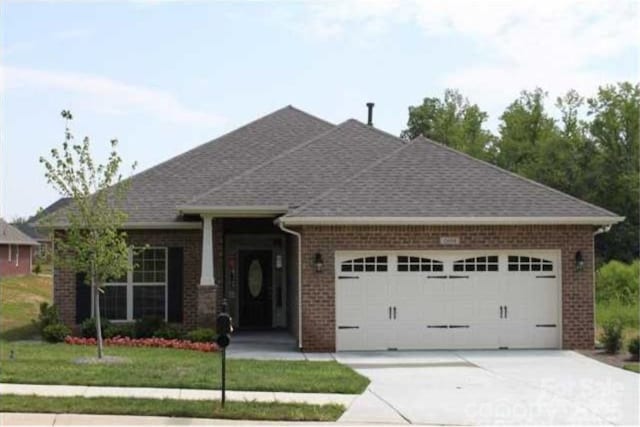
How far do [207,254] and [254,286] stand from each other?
4.14 metres

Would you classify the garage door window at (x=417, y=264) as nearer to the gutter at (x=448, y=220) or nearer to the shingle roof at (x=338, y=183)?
the gutter at (x=448, y=220)

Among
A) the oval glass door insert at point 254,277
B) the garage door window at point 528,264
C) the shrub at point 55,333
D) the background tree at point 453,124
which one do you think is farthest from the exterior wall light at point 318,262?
the background tree at point 453,124

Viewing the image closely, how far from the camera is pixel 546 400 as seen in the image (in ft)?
41.0

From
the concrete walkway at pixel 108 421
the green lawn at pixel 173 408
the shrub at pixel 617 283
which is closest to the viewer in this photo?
the concrete walkway at pixel 108 421

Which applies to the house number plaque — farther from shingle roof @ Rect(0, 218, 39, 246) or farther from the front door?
shingle roof @ Rect(0, 218, 39, 246)

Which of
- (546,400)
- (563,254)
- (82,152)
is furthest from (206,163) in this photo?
(546,400)

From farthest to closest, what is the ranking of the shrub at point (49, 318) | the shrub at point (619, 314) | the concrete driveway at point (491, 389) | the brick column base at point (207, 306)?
the shrub at point (619, 314)
the shrub at point (49, 318)
the brick column base at point (207, 306)
the concrete driveway at point (491, 389)

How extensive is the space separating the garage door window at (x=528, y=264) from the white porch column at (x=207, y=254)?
698cm

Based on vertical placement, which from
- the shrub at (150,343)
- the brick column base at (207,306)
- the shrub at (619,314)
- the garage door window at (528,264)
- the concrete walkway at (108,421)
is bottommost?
the shrub at (150,343)

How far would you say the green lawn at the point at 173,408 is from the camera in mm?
10664

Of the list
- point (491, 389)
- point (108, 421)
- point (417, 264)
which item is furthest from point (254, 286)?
point (108, 421)

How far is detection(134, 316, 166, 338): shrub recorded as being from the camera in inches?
822

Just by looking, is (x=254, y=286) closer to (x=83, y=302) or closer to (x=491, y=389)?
(x=83, y=302)

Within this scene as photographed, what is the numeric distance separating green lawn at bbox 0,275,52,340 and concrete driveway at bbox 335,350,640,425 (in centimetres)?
1013
